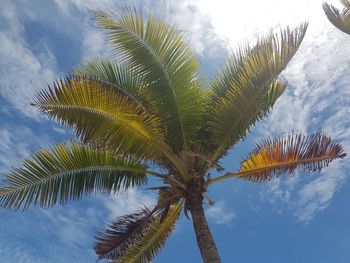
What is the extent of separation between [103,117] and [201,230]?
10.4 feet

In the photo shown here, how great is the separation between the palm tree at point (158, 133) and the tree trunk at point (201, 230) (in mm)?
22

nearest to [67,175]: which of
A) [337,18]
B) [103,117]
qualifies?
[103,117]

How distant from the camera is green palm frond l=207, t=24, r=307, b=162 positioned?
10.1m

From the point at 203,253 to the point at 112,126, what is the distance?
3189 millimetres

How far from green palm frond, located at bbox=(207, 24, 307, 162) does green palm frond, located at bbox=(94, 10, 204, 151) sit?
627 mm

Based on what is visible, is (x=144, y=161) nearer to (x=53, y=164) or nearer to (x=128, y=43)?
(x=53, y=164)

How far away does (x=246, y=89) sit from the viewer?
10500 millimetres

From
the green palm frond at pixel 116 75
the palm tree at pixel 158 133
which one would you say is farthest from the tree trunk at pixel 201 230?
the green palm frond at pixel 116 75

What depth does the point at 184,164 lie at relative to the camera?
1099 centimetres

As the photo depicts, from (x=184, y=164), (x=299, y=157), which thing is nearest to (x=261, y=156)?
(x=299, y=157)

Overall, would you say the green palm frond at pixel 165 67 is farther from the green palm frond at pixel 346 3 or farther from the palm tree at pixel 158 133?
the green palm frond at pixel 346 3

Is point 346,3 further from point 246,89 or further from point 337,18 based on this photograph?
point 246,89

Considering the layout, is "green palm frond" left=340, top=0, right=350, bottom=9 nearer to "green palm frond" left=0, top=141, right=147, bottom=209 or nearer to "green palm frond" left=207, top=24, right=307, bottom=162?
"green palm frond" left=207, top=24, right=307, bottom=162

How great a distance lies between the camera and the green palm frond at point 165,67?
35.8 feet
